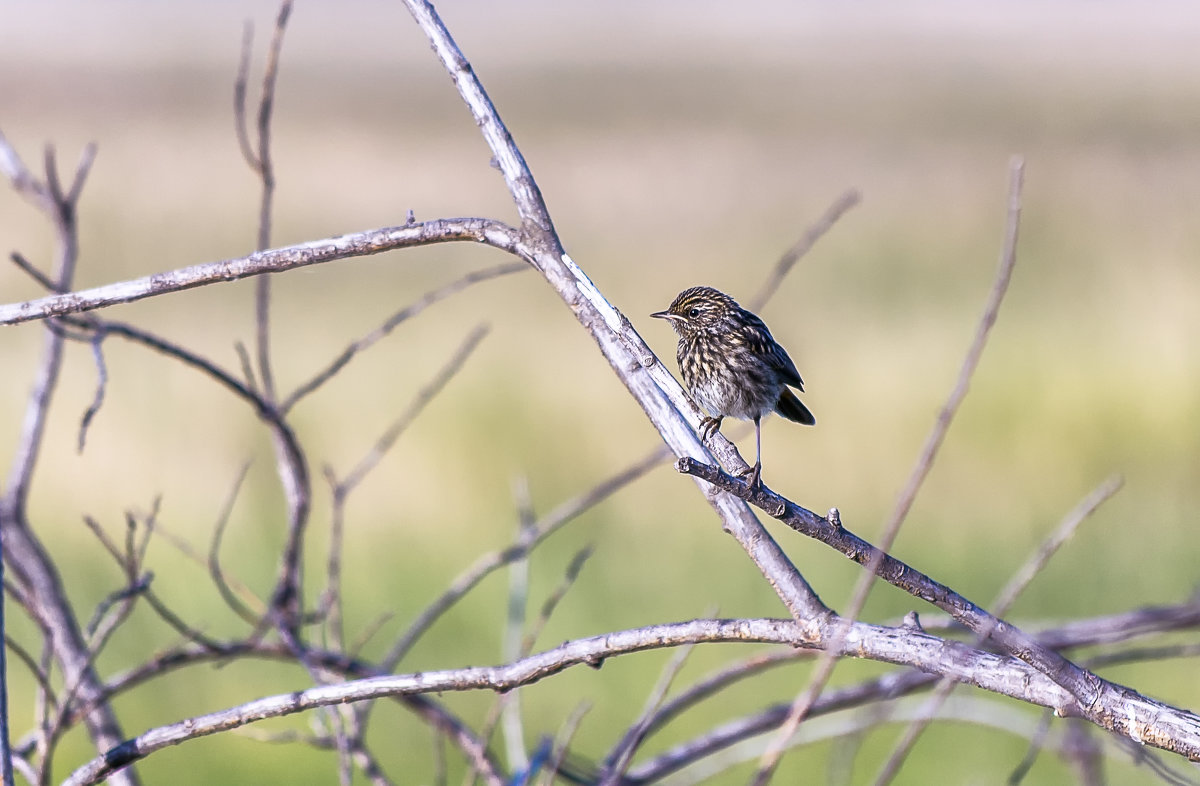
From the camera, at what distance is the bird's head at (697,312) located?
6.22ft

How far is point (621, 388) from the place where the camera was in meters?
7.11

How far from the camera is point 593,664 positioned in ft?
3.94

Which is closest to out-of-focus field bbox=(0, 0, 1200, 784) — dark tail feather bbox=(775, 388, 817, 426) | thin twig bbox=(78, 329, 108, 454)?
dark tail feather bbox=(775, 388, 817, 426)

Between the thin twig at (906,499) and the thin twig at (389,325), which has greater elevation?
the thin twig at (389,325)

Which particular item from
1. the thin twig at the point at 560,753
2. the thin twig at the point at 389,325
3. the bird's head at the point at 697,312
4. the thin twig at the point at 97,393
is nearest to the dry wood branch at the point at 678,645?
the thin twig at the point at 560,753

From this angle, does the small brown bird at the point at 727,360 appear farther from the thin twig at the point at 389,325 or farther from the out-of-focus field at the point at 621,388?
the out-of-focus field at the point at 621,388

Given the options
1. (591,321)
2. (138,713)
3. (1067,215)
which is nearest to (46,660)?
(591,321)

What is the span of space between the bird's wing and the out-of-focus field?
1.34 m

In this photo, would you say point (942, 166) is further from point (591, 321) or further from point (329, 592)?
point (591, 321)

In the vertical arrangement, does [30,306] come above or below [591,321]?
above

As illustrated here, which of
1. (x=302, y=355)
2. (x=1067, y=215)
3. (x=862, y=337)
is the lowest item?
(x=862, y=337)

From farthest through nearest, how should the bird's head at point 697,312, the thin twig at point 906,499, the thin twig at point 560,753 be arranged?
1. the bird's head at point 697,312
2. the thin twig at point 560,753
3. the thin twig at point 906,499

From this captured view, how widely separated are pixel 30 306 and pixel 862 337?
660cm

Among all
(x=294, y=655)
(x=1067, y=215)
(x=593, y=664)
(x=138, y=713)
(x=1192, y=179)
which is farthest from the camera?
(x=1192, y=179)
